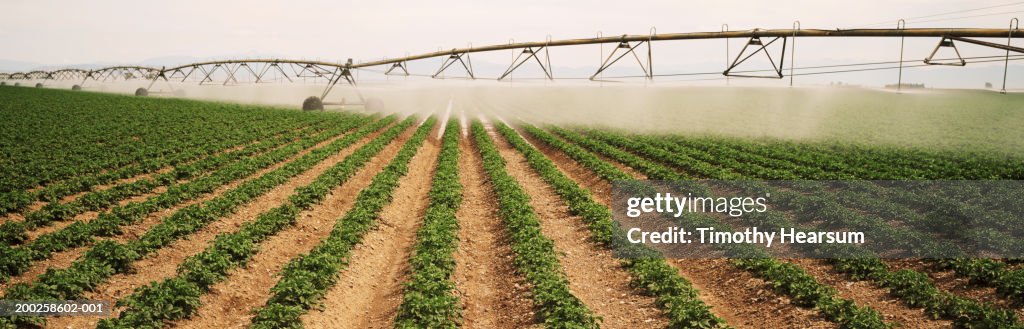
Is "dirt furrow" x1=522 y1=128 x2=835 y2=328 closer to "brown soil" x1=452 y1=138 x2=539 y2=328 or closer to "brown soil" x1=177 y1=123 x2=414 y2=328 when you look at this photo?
"brown soil" x1=452 y1=138 x2=539 y2=328

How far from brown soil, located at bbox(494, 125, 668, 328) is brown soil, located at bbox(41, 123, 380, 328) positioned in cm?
804

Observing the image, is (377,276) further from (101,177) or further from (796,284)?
(101,177)

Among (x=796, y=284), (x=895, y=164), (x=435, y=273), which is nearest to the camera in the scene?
(x=796, y=284)

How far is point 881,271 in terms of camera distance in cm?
1097

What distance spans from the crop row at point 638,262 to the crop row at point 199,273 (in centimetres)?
785

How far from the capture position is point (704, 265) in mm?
12852

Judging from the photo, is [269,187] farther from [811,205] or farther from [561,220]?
[811,205]

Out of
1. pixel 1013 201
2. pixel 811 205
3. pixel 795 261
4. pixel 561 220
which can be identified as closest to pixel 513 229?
pixel 561 220

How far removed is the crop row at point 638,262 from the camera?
908 centimetres

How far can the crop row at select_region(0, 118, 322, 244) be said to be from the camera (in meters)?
12.9

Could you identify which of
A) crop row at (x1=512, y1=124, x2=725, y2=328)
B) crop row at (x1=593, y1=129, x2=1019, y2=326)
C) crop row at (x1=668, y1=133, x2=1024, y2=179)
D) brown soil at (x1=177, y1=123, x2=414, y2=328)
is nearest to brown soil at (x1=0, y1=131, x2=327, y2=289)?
brown soil at (x1=177, y1=123, x2=414, y2=328)

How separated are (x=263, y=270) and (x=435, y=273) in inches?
149

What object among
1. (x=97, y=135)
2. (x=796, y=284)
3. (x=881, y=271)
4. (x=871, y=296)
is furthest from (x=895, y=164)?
(x=97, y=135)

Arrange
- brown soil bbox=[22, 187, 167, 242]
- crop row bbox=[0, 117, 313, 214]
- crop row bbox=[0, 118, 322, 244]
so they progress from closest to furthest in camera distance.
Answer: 1. crop row bbox=[0, 118, 322, 244]
2. brown soil bbox=[22, 187, 167, 242]
3. crop row bbox=[0, 117, 313, 214]
